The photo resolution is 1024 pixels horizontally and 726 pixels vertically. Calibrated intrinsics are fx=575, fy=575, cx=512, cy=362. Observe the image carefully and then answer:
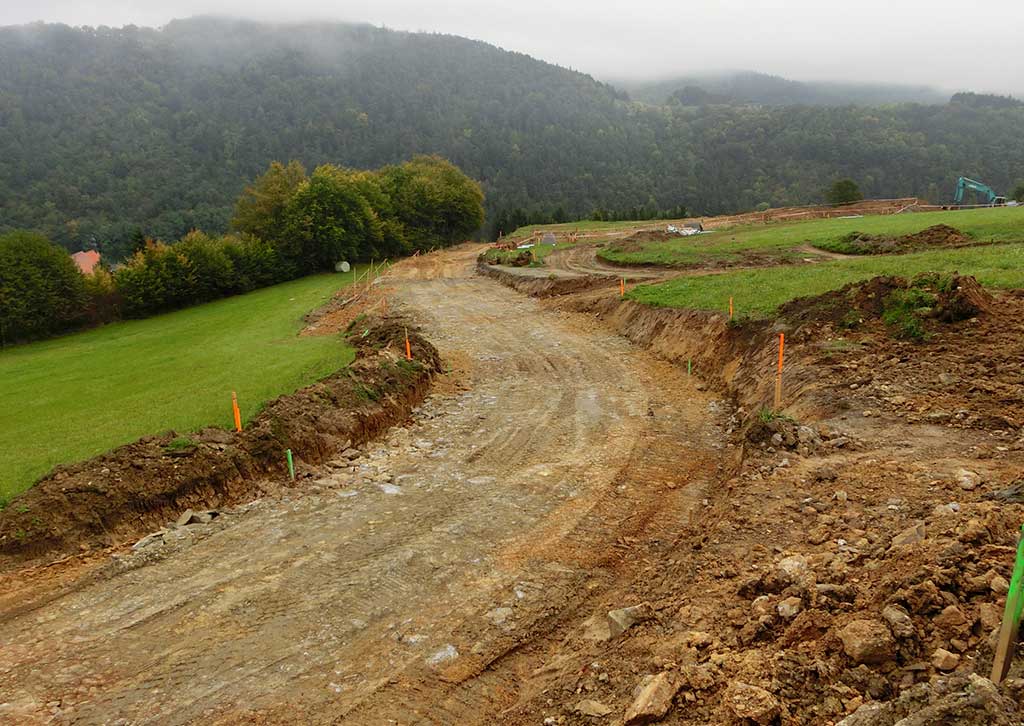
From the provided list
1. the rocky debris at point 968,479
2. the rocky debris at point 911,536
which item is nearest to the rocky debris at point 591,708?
the rocky debris at point 911,536

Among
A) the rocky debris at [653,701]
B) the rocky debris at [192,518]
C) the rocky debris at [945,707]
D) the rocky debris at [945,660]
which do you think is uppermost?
the rocky debris at [945,707]

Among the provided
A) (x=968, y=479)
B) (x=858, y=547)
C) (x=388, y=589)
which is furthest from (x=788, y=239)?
(x=388, y=589)

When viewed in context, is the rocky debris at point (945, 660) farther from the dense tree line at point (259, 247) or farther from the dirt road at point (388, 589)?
the dense tree line at point (259, 247)

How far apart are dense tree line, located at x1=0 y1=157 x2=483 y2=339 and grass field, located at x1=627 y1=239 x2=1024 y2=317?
115ft

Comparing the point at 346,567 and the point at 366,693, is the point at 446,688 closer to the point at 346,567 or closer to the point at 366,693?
the point at 366,693

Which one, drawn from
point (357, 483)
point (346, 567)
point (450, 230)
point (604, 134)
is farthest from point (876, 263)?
point (604, 134)

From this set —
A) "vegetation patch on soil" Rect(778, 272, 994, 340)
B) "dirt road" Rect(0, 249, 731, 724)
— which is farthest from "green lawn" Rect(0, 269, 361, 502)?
"vegetation patch on soil" Rect(778, 272, 994, 340)

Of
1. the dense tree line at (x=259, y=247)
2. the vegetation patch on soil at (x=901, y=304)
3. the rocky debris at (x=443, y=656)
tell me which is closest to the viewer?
the rocky debris at (x=443, y=656)

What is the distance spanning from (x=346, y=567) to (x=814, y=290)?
14908mm

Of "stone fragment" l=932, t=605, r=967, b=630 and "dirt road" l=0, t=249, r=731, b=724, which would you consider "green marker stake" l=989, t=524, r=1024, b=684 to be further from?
"dirt road" l=0, t=249, r=731, b=724

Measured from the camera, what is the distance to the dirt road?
5727 millimetres

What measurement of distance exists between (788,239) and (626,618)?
31059 mm

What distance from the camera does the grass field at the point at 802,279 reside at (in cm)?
1602

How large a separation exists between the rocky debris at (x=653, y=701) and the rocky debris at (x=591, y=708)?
0.29 metres
